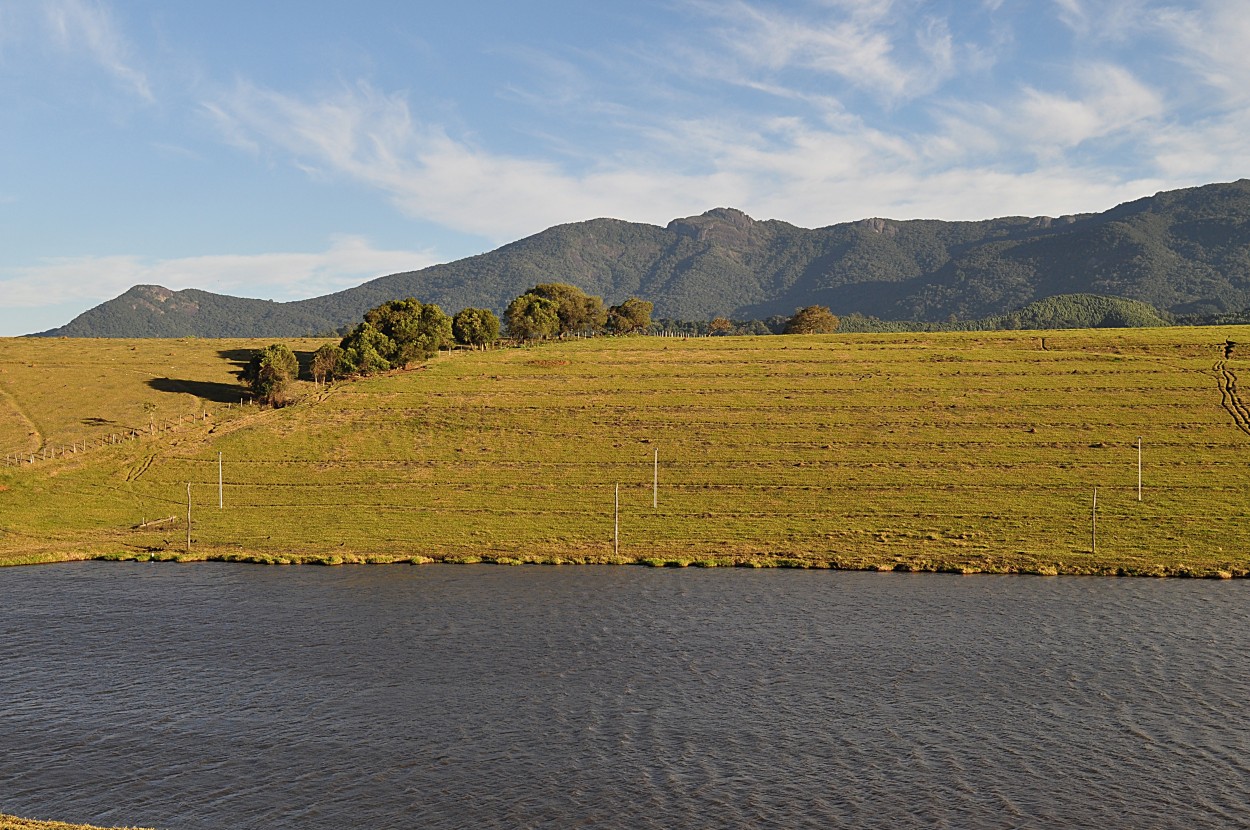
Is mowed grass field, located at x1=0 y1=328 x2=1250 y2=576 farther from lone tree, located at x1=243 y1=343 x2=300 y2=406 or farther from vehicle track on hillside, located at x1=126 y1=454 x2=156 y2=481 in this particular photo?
lone tree, located at x1=243 y1=343 x2=300 y2=406

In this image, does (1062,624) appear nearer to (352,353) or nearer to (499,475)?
(499,475)

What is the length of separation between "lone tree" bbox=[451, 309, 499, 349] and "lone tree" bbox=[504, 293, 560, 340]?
690 cm

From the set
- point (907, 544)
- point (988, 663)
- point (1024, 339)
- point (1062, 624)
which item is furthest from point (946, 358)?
point (988, 663)

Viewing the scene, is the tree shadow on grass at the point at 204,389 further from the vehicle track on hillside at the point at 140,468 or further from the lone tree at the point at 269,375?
the vehicle track on hillside at the point at 140,468

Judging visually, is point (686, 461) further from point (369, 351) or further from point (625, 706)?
point (625, 706)

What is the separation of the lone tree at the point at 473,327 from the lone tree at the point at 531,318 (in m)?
6.90

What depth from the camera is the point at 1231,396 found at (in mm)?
110188

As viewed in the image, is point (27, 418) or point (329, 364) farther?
point (329, 364)

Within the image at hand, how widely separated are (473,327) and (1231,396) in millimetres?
108736

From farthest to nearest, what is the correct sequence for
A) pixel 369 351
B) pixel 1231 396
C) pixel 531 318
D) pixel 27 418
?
pixel 531 318 → pixel 369 351 → pixel 27 418 → pixel 1231 396

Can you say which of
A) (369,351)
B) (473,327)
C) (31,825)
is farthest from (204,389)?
(31,825)

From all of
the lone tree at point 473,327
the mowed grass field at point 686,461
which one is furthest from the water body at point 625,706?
the lone tree at point 473,327

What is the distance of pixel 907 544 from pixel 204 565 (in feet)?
165

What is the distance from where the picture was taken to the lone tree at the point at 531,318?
175 metres
